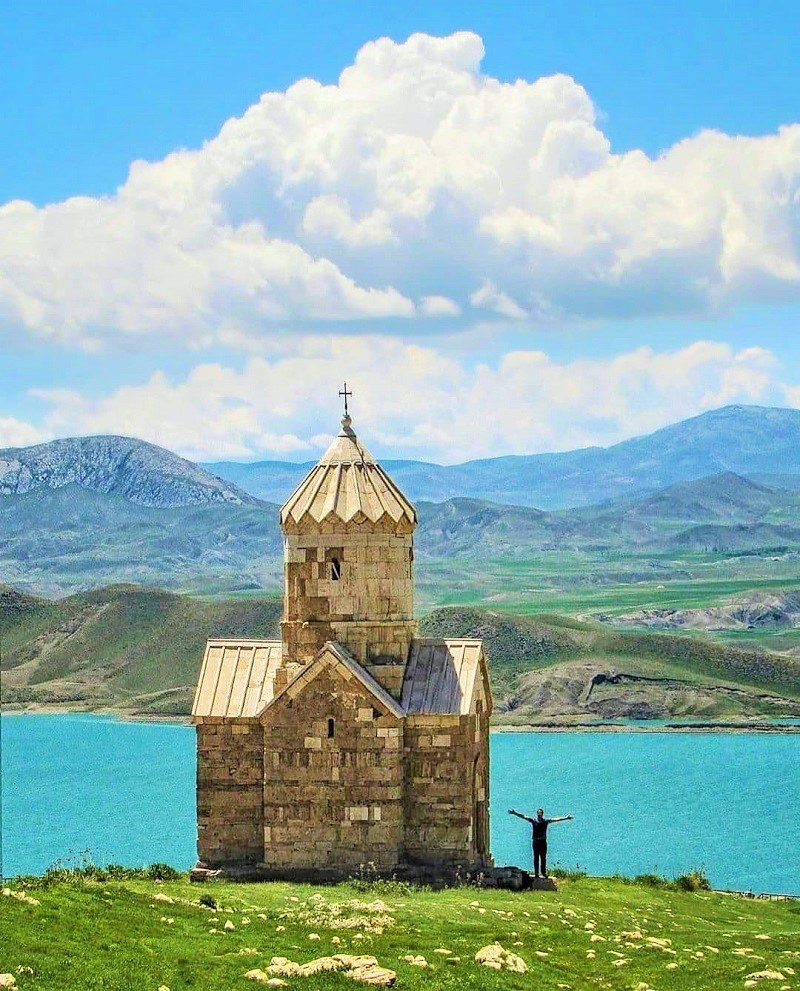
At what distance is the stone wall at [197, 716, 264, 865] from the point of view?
998 inches

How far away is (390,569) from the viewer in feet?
84.3

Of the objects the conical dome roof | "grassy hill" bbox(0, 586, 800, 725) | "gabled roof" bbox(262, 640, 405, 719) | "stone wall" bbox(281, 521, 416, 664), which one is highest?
the conical dome roof

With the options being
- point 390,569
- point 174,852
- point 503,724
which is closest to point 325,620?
point 390,569

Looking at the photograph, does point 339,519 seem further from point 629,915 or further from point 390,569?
point 629,915

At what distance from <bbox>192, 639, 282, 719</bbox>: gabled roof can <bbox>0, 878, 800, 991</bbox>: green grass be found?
3.03 m

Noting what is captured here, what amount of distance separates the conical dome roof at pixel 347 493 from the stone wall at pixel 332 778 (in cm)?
252

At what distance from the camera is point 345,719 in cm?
2484

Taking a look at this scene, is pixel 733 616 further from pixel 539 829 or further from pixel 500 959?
pixel 500 959

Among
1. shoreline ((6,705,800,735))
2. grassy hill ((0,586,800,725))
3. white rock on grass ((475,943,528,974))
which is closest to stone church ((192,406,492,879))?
white rock on grass ((475,943,528,974))

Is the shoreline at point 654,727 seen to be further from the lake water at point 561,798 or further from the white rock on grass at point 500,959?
the white rock on grass at point 500,959

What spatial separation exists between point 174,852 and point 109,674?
70022mm

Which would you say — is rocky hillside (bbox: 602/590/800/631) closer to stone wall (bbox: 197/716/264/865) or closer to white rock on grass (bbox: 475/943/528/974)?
stone wall (bbox: 197/716/264/865)

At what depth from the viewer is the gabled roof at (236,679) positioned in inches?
1005

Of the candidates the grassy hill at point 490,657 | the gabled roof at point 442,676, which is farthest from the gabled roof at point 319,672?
the grassy hill at point 490,657
